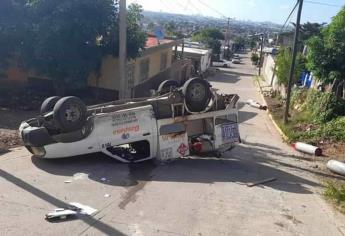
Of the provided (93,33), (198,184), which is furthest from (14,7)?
(198,184)

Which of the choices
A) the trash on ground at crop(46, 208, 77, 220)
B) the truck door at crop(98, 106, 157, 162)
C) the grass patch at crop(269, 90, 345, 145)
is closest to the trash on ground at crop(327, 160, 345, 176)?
the grass patch at crop(269, 90, 345, 145)

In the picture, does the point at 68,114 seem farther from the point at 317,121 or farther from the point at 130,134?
the point at 317,121

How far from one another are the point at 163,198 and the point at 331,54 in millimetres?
13909

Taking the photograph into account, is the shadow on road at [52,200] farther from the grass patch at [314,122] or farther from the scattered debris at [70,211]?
the grass patch at [314,122]

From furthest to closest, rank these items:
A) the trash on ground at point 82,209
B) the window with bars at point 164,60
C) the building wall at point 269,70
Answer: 1. the building wall at point 269,70
2. the window with bars at point 164,60
3. the trash on ground at point 82,209

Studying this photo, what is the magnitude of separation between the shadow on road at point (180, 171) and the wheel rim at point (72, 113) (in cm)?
118

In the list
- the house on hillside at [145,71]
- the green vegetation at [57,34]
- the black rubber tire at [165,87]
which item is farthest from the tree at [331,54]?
the black rubber tire at [165,87]

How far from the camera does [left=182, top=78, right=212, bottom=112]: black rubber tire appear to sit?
39.1ft

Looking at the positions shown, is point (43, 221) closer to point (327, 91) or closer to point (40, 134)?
point (40, 134)

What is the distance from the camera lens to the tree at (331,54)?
19.8 meters

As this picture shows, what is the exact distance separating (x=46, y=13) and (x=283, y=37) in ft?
251

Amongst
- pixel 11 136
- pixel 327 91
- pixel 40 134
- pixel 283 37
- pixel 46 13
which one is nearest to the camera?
pixel 40 134

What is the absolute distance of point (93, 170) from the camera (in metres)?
10.6

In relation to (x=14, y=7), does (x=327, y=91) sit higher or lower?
lower
